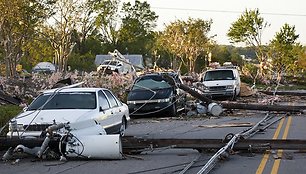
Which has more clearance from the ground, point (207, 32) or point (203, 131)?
point (207, 32)

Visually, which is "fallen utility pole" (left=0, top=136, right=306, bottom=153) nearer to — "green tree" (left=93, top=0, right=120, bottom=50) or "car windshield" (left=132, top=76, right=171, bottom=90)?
"car windshield" (left=132, top=76, right=171, bottom=90)

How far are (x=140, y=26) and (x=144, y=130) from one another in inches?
3233

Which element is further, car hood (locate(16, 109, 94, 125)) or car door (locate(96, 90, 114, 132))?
car door (locate(96, 90, 114, 132))

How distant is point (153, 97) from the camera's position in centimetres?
2369

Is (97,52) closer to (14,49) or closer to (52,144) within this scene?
(14,49)

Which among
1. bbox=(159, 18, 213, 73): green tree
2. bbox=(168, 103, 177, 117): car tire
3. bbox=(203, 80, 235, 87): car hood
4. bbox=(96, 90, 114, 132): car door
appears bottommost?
bbox=(168, 103, 177, 117): car tire

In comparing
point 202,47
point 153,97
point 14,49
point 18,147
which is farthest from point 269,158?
point 202,47

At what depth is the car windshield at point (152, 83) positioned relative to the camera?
971 inches

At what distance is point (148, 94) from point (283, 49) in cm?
4750

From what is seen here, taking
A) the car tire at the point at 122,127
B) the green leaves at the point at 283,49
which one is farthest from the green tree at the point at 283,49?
the car tire at the point at 122,127

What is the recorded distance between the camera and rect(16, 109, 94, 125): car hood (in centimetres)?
1278

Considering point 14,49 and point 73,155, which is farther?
point 14,49

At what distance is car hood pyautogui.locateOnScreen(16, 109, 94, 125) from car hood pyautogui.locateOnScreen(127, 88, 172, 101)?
33.1ft

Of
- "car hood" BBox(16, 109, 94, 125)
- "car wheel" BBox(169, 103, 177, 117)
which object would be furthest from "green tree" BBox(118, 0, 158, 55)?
"car hood" BBox(16, 109, 94, 125)
